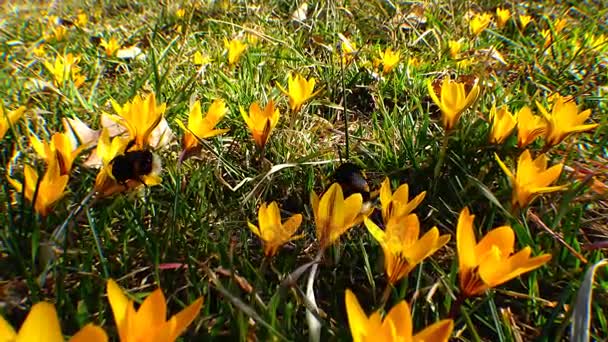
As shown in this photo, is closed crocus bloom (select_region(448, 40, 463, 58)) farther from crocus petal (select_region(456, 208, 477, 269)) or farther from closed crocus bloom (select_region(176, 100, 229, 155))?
crocus petal (select_region(456, 208, 477, 269))

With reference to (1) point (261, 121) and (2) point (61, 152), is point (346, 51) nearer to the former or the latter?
(1) point (261, 121)

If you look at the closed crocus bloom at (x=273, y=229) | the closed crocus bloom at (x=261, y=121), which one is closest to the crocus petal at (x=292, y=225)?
the closed crocus bloom at (x=273, y=229)

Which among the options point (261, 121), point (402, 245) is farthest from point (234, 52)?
point (402, 245)

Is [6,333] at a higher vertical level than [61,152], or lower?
lower

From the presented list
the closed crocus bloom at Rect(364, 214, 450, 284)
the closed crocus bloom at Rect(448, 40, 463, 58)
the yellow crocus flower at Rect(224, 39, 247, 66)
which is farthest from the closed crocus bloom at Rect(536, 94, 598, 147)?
the yellow crocus flower at Rect(224, 39, 247, 66)

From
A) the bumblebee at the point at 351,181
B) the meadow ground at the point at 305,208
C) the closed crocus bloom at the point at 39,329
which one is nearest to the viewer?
the closed crocus bloom at the point at 39,329

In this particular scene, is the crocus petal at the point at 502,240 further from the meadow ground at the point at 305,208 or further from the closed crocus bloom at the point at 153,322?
the closed crocus bloom at the point at 153,322

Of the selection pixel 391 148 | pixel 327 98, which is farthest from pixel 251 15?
pixel 391 148
